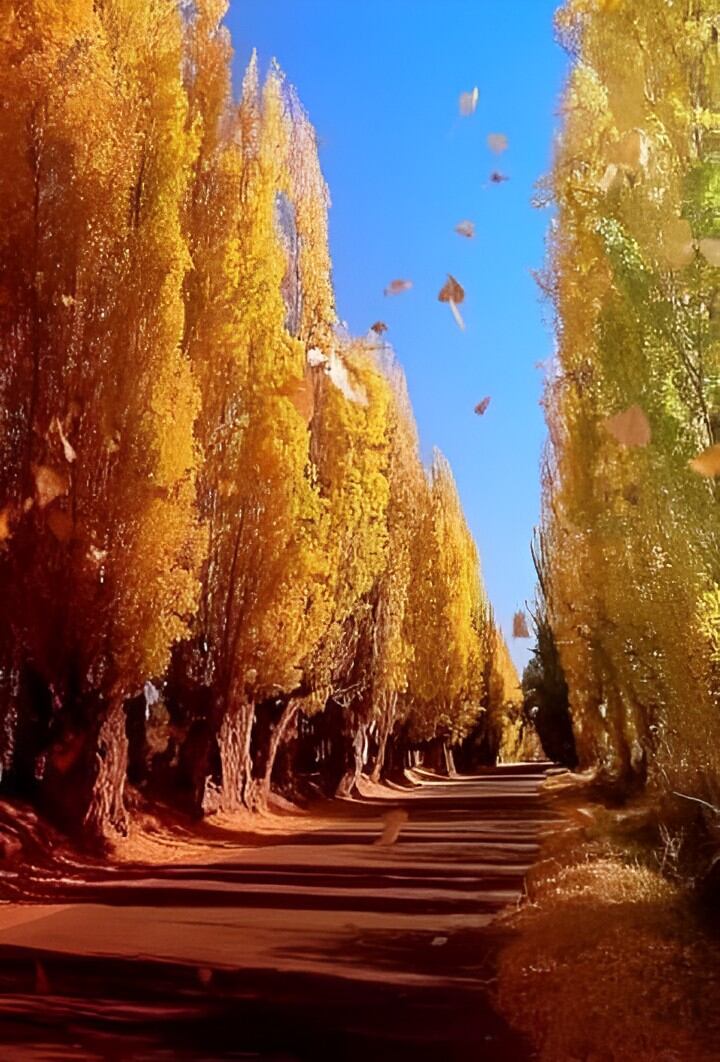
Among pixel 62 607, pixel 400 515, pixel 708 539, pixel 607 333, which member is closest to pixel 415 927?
pixel 708 539

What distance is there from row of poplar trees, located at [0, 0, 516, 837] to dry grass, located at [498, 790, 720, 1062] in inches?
209

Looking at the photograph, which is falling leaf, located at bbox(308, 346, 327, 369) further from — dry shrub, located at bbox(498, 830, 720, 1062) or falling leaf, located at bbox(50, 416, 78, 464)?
dry shrub, located at bbox(498, 830, 720, 1062)

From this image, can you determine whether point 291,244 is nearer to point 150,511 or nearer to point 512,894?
point 150,511

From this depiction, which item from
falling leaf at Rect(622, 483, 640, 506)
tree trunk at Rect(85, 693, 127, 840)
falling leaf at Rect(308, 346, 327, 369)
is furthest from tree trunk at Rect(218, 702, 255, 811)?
falling leaf at Rect(622, 483, 640, 506)

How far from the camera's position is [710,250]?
5805mm

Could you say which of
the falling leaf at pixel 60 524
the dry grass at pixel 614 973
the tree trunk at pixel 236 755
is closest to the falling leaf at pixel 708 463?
the dry grass at pixel 614 973

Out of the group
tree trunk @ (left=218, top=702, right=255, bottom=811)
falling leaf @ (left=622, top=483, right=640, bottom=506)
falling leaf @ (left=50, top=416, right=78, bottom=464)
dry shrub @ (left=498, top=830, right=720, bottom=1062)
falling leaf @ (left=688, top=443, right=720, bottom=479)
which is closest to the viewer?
dry shrub @ (left=498, top=830, right=720, bottom=1062)

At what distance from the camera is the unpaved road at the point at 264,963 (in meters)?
3.79

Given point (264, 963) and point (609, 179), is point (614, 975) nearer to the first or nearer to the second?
point (264, 963)

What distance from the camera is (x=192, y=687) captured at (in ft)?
45.3

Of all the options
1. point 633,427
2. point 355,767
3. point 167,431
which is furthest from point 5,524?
point 355,767

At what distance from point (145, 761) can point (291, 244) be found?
31.4 ft

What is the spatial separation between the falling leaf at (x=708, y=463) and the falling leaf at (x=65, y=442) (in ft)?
20.7

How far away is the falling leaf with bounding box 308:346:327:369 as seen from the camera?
17.5 meters
